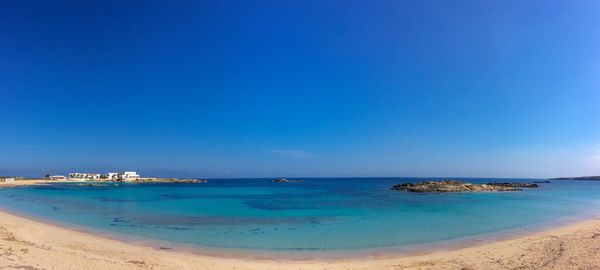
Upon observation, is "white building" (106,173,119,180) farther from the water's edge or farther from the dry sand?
the dry sand

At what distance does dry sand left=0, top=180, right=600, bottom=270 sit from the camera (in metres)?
10.4

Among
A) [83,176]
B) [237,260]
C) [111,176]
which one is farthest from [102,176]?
[237,260]

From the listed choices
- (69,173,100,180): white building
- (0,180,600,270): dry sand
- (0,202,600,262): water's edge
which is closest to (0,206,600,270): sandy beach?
(0,180,600,270): dry sand

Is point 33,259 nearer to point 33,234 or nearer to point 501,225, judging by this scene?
point 33,234

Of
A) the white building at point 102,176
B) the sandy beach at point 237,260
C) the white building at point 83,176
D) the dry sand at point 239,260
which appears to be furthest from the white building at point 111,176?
the sandy beach at point 237,260

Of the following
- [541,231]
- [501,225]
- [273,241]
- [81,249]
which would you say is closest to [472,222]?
[501,225]

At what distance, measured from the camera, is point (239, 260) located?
1171 centimetres

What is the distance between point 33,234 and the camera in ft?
49.9

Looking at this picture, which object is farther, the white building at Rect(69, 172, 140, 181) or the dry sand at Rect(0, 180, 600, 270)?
the white building at Rect(69, 172, 140, 181)

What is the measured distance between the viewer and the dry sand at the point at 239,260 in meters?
10.4

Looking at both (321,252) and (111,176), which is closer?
(321,252)

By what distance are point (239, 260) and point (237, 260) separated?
7 centimetres

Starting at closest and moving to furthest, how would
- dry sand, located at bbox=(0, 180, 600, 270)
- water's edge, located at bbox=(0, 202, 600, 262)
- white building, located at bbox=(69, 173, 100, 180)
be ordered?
1. dry sand, located at bbox=(0, 180, 600, 270)
2. water's edge, located at bbox=(0, 202, 600, 262)
3. white building, located at bbox=(69, 173, 100, 180)

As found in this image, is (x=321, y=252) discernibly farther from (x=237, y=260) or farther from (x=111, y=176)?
(x=111, y=176)
